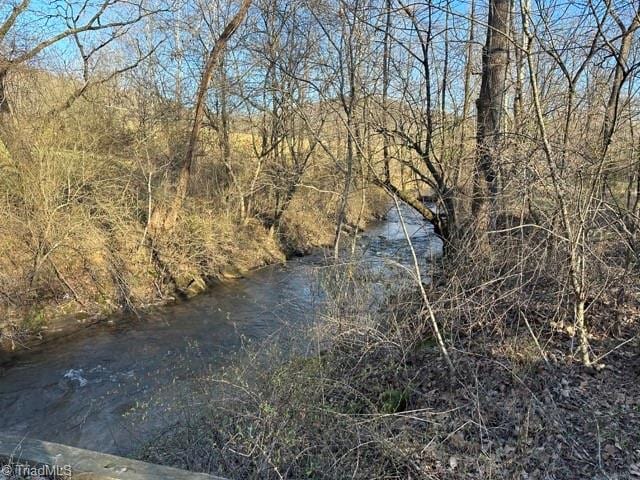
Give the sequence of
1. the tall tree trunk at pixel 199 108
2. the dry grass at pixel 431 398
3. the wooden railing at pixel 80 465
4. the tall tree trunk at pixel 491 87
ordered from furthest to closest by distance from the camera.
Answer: the tall tree trunk at pixel 199 108, the tall tree trunk at pixel 491 87, the dry grass at pixel 431 398, the wooden railing at pixel 80 465

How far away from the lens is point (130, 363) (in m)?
8.25

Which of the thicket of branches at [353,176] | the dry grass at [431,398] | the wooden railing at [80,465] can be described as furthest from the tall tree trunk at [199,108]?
the wooden railing at [80,465]

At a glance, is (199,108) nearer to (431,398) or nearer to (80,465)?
(431,398)

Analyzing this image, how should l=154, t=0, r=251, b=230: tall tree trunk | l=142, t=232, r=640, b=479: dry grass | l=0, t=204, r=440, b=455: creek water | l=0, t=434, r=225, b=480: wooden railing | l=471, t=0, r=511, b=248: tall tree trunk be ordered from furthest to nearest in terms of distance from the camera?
l=154, t=0, r=251, b=230: tall tree trunk, l=471, t=0, r=511, b=248: tall tree trunk, l=0, t=204, r=440, b=455: creek water, l=142, t=232, r=640, b=479: dry grass, l=0, t=434, r=225, b=480: wooden railing

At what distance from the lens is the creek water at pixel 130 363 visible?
625 cm

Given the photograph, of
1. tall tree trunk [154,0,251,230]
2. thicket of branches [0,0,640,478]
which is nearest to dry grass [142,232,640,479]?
thicket of branches [0,0,640,478]

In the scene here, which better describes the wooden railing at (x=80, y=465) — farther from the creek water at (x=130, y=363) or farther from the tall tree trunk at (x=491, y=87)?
the tall tree trunk at (x=491, y=87)

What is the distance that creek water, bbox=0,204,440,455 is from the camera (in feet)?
20.5

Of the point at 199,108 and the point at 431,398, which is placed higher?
the point at 199,108

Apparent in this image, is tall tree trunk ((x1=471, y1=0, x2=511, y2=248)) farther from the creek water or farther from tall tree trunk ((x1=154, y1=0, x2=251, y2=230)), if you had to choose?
tall tree trunk ((x1=154, y1=0, x2=251, y2=230))

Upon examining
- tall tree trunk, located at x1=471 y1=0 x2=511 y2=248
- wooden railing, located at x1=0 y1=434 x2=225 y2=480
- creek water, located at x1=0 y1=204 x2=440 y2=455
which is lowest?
creek water, located at x1=0 y1=204 x2=440 y2=455

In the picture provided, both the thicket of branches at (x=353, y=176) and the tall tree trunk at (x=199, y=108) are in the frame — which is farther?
the tall tree trunk at (x=199, y=108)

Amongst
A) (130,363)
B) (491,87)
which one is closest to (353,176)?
(491,87)

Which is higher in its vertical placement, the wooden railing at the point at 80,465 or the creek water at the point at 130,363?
the wooden railing at the point at 80,465
